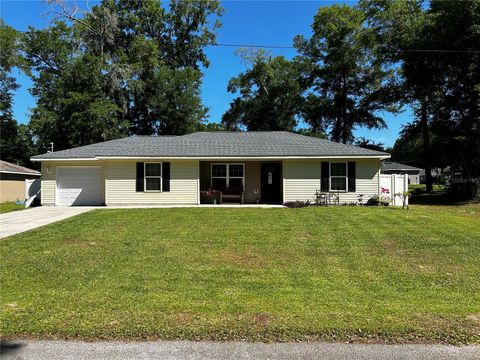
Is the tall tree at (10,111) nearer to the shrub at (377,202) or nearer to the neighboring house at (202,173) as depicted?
the neighboring house at (202,173)

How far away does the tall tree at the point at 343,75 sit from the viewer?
33.0 m

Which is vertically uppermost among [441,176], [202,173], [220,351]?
[441,176]

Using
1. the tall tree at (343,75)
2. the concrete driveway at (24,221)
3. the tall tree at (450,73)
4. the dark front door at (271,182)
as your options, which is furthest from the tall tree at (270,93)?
the concrete driveway at (24,221)

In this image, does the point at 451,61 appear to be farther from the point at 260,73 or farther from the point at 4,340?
the point at 4,340

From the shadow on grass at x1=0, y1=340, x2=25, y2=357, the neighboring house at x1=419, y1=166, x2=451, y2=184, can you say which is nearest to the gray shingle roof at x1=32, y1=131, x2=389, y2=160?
the shadow on grass at x1=0, y1=340, x2=25, y2=357

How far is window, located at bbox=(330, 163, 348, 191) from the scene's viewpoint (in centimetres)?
1769

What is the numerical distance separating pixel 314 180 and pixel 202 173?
213 inches

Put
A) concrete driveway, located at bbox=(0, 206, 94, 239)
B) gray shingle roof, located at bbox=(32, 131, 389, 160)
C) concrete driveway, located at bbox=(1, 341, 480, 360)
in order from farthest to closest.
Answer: gray shingle roof, located at bbox=(32, 131, 389, 160) → concrete driveway, located at bbox=(0, 206, 94, 239) → concrete driveway, located at bbox=(1, 341, 480, 360)

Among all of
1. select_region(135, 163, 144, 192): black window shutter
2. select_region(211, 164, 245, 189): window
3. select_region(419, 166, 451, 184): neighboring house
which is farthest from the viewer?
select_region(419, 166, 451, 184): neighboring house

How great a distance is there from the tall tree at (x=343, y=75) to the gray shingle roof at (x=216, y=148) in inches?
585

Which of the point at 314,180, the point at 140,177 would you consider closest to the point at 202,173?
the point at 140,177

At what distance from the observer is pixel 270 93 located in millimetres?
36250

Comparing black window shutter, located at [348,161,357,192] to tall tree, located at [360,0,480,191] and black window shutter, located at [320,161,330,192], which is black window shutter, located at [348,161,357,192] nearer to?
black window shutter, located at [320,161,330,192]

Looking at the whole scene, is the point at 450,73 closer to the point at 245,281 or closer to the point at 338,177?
the point at 338,177
